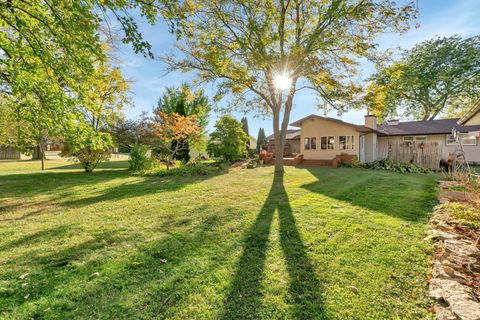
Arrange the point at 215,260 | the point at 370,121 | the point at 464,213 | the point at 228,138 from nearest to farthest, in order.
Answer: the point at 215,260
the point at 464,213
the point at 370,121
the point at 228,138

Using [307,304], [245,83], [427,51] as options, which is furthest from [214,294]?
[427,51]

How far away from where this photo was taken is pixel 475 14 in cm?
960

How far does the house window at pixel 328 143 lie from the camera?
19000mm

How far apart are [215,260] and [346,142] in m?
18.0

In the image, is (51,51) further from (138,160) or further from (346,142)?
(346,142)

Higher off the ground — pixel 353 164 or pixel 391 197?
pixel 353 164

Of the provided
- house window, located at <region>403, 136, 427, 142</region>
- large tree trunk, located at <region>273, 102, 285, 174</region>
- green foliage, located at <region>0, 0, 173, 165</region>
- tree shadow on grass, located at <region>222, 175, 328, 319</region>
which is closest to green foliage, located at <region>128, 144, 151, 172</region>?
large tree trunk, located at <region>273, 102, 285, 174</region>

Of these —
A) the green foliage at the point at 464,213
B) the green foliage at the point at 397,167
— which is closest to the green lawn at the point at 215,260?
the green foliage at the point at 464,213

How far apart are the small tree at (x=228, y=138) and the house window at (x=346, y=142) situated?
27.9 feet

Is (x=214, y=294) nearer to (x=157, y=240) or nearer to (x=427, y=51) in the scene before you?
(x=157, y=240)

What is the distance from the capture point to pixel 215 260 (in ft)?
10.1

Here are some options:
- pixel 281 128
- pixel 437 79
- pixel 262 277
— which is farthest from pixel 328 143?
pixel 262 277

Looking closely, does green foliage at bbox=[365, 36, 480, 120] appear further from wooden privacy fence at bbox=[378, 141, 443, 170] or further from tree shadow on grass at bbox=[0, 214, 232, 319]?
tree shadow on grass at bbox=[0, 214, 232, 319]

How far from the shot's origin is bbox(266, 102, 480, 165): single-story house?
58.8 feet
